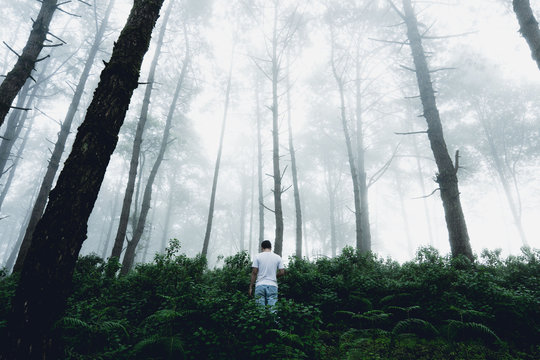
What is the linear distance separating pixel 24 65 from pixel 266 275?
24.8 ft

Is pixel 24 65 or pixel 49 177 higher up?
pixel 24 65

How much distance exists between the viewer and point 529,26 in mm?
5801

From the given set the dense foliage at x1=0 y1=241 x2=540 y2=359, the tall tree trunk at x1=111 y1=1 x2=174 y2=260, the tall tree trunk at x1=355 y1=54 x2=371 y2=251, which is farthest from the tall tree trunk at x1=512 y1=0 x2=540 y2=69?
the tall tree trunk at x1=111 y1=1 x2=174 y2=260

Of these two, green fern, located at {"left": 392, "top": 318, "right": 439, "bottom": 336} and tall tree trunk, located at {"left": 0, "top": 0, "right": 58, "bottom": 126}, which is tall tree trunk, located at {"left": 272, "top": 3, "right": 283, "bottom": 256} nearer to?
green fern, located at {"left": 392, "top": 318, "right": 439, "bottom": 336}

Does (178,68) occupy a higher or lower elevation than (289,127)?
higher

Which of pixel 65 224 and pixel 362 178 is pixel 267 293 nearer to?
pixel 65 224

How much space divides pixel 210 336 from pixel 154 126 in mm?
17951

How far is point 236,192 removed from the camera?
3425 centimetres

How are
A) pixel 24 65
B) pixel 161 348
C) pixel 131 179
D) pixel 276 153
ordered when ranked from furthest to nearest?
pixel 276 153 < pixel 131 179 < pixel 24 65 < pixel 161 348

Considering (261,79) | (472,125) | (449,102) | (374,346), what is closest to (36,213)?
(374,346)

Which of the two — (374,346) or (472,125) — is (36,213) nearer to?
(374,346)

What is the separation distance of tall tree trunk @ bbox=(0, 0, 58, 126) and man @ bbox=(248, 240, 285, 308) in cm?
638

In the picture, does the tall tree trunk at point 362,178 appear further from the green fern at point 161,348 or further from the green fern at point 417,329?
the green fern at point 161,348

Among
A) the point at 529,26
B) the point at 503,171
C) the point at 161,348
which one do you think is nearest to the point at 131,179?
the point at 161,348
